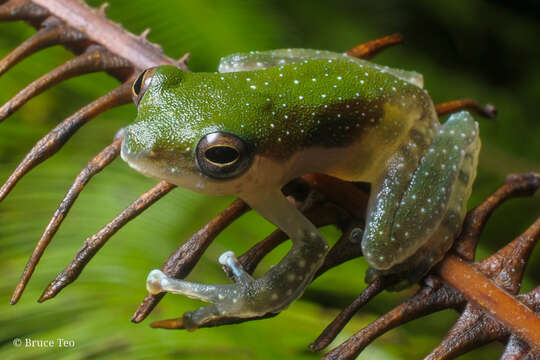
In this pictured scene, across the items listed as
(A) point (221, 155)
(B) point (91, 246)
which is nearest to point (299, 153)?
(A) point (221, 155)

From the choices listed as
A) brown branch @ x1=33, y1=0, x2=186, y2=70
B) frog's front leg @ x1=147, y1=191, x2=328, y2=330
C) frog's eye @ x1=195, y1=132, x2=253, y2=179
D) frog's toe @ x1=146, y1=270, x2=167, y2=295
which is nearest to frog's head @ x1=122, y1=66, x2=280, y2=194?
frog's eye @ x1=195, y1=132, x2=253, y2=179

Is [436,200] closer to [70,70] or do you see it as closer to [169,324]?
[169,324]

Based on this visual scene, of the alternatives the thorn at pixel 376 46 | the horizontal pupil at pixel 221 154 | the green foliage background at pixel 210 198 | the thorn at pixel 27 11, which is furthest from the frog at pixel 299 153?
the thorn at pixel 27 11

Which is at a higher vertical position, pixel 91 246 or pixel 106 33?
pixel 106 33

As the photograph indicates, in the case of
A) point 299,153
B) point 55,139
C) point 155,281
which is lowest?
point 155,281

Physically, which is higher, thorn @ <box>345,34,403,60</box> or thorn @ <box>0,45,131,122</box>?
thorn @ <box>0,45,131,122</box>

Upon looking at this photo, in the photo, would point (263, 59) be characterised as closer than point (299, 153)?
No

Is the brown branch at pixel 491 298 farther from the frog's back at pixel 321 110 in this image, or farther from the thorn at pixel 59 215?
the thorn at pixel 59 215

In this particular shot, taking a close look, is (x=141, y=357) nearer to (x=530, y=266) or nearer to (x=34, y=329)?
(x=34, y=329)

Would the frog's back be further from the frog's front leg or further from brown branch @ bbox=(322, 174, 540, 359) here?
brown branch @ bbox=(322, 174, 540, 359)
